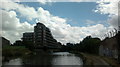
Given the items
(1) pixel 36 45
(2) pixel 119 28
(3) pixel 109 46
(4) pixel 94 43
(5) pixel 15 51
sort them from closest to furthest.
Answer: (2) pixel 119 28 < (3) pixel 109 46 < (5) pixel 15 51 < (4) pixel 94 43 < (1) pixel 36 45

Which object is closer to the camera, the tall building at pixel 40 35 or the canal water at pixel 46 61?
the canal water at pixel 46 61

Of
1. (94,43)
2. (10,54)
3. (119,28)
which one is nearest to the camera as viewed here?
(119,28)

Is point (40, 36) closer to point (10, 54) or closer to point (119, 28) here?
point (10, 54)

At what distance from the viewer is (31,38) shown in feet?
655

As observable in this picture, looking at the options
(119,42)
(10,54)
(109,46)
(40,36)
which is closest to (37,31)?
(40,36)

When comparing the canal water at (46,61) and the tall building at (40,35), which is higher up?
the tall building at (40,35)

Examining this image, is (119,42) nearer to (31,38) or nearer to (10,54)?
(10,54)

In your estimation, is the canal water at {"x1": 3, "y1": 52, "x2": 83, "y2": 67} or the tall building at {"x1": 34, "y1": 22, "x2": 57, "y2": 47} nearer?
the canal water at {"x1": 3, "y1": 52, "x2": 83, "y2": 67}

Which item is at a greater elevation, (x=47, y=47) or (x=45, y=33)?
(x=45, y=33)

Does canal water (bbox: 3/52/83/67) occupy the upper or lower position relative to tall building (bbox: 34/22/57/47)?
lower

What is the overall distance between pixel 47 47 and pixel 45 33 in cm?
1187

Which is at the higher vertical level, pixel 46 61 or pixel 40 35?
pixel 40 35

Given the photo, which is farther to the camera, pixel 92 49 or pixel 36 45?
pixel 36 45

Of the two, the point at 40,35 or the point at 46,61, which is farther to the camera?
the point at 40,35
